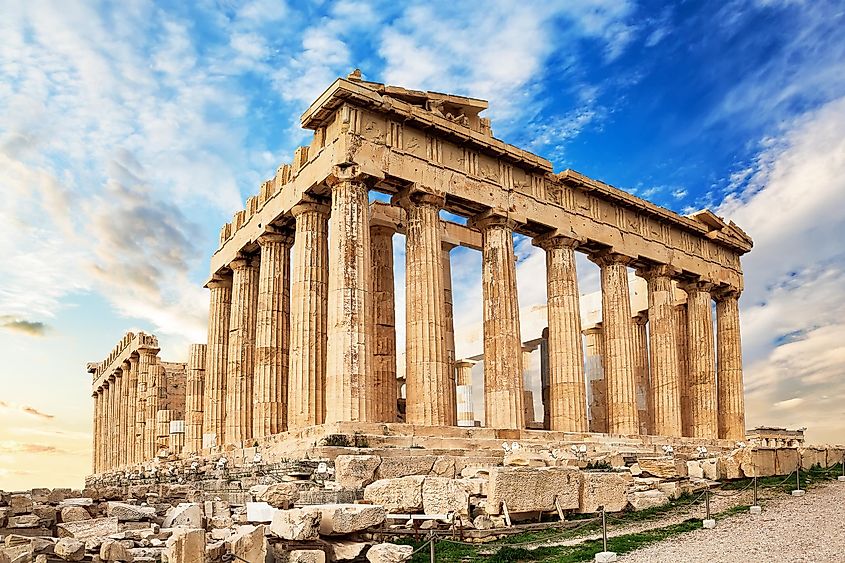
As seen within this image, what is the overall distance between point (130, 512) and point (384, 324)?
14.5 meters

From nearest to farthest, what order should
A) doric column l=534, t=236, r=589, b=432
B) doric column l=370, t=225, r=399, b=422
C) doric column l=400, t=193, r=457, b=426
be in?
doric column l=400, t=193, r=457, b=426
doric column l=370, t=225, r=399, b=422
doric column l=534, t=236, r=589, b=432

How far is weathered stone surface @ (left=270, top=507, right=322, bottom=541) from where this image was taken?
11.8m

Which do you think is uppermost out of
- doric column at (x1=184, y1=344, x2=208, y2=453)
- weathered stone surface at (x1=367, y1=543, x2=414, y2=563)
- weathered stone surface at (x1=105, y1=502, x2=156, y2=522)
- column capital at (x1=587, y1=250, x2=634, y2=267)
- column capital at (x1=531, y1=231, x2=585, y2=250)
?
column capital at (x1=531, y1=231, x2=585, y2=250)

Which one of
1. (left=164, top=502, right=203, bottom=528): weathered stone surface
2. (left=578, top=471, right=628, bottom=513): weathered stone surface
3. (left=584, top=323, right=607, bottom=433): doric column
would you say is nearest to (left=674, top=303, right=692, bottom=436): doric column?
(left=584, top=323, right=607, bottom=433): doric column

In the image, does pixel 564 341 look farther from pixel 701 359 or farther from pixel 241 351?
pixel 241 351

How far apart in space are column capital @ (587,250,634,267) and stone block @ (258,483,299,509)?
67.2ft

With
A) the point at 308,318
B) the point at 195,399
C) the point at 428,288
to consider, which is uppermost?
the point at 428,288

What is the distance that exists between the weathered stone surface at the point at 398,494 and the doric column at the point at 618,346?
60.8ft

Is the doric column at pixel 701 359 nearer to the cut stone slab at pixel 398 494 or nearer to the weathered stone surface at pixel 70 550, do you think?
the cut stone slab at pixel 398 494

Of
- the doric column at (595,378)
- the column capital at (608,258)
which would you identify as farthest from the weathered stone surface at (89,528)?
the doric column at (595,378)

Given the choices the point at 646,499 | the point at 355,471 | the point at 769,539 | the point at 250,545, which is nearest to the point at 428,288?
the point at 355,471

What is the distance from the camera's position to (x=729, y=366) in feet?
125

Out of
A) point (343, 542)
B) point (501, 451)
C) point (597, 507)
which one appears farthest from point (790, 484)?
point (343, 542)

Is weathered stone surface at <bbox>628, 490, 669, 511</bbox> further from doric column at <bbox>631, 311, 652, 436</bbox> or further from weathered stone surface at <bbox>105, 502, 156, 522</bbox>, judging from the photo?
doric column at <bbox>631, 311, 652, 436</bbox>
